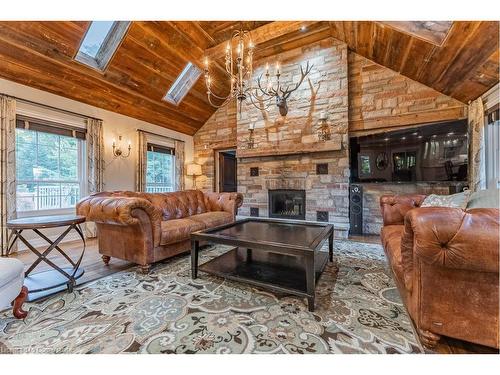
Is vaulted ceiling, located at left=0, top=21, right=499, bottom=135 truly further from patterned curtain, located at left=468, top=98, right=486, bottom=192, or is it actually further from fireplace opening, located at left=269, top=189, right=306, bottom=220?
fireplace opening, located at left=269, top=189, right=306, bottom=220

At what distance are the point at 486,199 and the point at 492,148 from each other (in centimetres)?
204

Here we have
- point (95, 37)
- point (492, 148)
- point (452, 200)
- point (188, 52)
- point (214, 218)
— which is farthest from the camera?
point (188, 52)

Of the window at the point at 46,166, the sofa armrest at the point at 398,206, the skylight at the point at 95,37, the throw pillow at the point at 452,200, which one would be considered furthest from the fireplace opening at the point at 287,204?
the skylight at the point at 95,37

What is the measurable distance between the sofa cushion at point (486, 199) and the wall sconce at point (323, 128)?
250cm

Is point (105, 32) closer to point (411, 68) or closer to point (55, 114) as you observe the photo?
point (55, 114)

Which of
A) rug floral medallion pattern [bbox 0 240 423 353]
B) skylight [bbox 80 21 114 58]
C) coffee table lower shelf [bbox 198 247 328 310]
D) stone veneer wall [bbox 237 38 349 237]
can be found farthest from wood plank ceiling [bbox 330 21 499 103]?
skylight [bbox 80 21 114 58]

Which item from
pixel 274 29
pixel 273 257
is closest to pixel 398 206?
pixel 273 257

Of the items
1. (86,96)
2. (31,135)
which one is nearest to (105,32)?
(86,96)

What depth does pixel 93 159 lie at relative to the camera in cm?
389

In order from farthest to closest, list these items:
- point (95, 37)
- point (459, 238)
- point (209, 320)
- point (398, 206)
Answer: point (95, 37)
point (398, 206)
point (209, 320)
point (459, 238)

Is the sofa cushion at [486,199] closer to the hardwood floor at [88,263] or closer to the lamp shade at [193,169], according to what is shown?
the hardwood floor at [88,263]

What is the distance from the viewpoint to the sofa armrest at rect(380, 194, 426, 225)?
93.8 inches

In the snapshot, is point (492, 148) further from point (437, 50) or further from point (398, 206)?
point (398, 206)

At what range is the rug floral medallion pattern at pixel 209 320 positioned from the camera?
1225 mm
